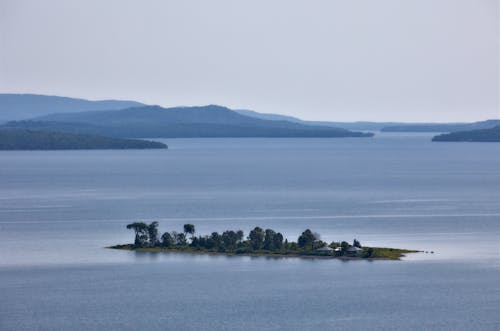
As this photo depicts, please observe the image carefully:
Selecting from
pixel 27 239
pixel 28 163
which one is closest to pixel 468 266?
pixel 27 239

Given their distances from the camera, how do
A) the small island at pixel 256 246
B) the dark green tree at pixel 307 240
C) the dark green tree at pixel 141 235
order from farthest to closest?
the dark green tree at pixel 141 235 < the dark green tree at pixel 307 240 < the small island at pixel 256 246

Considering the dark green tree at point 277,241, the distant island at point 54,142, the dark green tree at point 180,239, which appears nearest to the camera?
the dark green tree at point 277,241

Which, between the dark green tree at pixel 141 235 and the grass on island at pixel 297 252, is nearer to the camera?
the grass on island at pixel 297 252

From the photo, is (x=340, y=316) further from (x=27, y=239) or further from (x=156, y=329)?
(x=27, y=239)

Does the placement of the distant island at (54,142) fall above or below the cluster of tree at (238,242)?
above

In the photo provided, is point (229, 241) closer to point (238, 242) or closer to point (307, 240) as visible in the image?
point (238, 242)

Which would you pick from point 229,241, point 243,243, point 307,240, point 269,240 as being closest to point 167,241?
point 229,241

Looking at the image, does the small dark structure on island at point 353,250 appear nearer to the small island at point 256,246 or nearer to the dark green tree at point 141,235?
the small island at point 256,246

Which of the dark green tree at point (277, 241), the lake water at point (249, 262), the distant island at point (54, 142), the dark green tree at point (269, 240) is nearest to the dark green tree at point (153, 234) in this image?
the lake water at point (249, 262)
